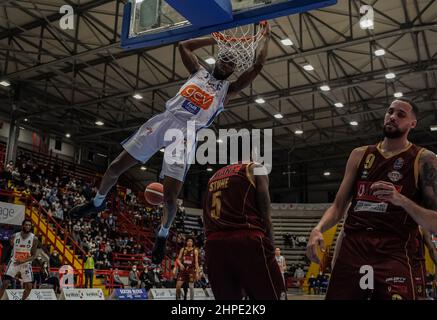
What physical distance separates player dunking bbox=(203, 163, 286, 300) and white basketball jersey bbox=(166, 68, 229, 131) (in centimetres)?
107

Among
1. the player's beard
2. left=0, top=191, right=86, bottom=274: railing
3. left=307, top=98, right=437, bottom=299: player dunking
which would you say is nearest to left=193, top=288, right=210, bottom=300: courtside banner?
left=0, top=191, right=86, bottom=274: railing

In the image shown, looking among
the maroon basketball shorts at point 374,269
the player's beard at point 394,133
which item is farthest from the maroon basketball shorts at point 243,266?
the player's beard at point 394,133

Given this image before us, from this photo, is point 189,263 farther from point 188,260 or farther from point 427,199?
point 427,199

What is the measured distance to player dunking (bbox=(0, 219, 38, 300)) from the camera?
9.91 m

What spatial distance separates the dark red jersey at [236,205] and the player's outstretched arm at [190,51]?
160cm

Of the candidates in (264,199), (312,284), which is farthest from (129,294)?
(312,284)

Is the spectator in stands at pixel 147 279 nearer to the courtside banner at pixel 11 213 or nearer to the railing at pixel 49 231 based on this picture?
the railing at pixel 49 231

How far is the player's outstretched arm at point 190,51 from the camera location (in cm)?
541

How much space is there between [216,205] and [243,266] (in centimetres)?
60

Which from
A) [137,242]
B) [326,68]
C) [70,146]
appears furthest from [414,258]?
[70,146]

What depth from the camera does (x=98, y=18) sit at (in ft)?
52.7

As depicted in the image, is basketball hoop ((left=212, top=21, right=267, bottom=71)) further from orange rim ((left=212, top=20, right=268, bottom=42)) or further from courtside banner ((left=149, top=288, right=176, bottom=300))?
courtside banner ((left=149, top=288, right=176, bottom=300))
